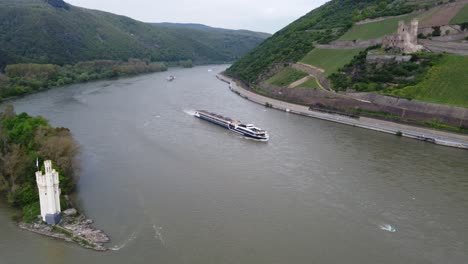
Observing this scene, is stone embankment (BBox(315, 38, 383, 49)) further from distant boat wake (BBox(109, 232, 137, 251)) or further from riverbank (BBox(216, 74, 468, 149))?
distant boat wake (BBox(109, 232, 137, 251))

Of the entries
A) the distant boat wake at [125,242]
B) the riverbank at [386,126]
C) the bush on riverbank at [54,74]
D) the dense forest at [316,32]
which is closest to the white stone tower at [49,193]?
the distant boat wake at [125,242]

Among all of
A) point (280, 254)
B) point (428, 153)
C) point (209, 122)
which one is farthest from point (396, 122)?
point (280, 254)

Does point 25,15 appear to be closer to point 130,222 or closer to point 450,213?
point 130,222

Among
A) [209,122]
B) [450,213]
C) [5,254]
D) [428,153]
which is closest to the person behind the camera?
[5,254]

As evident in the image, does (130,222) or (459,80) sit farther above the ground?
(459,80)

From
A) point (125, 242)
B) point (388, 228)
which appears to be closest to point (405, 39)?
point (388, 228)

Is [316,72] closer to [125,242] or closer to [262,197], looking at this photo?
[262,197]

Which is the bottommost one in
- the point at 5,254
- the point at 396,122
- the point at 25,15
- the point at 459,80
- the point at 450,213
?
the point at 5,254
